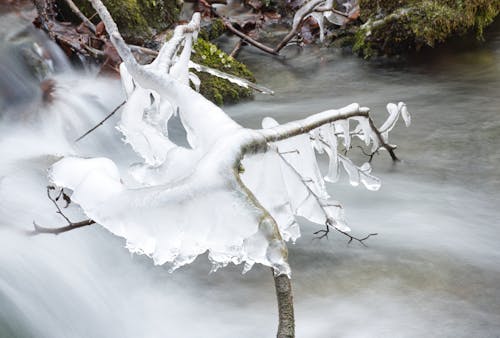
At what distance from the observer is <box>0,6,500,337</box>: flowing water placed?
2.05 m

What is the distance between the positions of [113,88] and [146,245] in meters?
3.61

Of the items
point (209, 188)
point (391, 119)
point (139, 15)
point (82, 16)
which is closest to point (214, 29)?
point (139, 15)

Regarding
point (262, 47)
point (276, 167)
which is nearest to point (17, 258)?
point (276, 167)

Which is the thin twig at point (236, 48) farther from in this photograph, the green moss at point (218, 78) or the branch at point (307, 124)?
the branch at point (307, 124)

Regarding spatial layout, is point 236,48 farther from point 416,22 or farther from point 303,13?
point 416,22

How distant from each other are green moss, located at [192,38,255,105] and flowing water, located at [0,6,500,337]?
3.86 feet

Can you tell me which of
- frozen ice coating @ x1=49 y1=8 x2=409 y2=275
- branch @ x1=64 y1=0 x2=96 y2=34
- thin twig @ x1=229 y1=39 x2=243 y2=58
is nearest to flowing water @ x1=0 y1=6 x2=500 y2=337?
frozen ice coating @ x1=49 y1=8 x2=409 y2=275

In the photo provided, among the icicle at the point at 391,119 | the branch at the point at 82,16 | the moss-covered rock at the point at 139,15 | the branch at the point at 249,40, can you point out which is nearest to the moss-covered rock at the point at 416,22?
the branch at the point at 249,40

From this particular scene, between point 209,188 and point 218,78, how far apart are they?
12.9 ft

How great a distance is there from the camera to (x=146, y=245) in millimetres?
1155

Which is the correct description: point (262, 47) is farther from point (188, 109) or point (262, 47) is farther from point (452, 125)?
point (188, 109)

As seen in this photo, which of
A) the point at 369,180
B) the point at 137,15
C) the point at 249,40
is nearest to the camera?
the point at 369,180

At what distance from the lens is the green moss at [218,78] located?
480 cm

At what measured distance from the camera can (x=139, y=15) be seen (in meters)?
5.63
